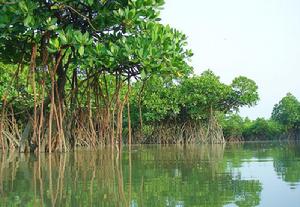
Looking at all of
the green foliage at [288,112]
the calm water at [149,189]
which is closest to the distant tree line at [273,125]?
the green foliage at [288,112]

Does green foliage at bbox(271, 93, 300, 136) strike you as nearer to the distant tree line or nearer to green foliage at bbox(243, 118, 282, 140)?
the distant tree line

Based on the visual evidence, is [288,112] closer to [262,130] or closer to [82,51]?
[262,130]

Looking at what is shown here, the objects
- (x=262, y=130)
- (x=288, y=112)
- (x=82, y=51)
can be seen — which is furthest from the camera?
(x=262, y=130)

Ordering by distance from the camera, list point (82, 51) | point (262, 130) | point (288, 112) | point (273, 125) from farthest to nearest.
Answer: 1. point (262, 130)
2. point (273, 125)
3. point (288, 112)
4. point (82, 51)

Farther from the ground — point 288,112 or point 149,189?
point 288,112

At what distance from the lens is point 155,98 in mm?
30812

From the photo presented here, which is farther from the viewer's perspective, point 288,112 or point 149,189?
point 288,112

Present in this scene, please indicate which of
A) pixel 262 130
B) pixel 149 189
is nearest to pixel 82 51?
pixel 149 189

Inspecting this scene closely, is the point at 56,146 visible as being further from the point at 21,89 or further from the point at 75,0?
the point at 21,89

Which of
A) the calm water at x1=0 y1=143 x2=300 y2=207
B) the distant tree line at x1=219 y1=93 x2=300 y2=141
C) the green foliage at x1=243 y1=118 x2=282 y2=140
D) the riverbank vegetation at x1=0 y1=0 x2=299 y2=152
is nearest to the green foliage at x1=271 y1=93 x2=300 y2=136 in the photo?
the distant tree line at x1=219 y1=93 x2=300 y2=141

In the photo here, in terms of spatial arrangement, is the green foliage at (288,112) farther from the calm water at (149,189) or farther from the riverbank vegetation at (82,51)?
the calm water at (149,189)

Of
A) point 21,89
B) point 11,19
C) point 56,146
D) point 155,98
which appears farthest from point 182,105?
point 11,19

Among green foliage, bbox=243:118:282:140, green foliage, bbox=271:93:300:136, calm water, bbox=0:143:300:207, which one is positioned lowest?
calm water, bbox=0:143:300:207

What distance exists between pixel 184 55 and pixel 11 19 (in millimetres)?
3332
